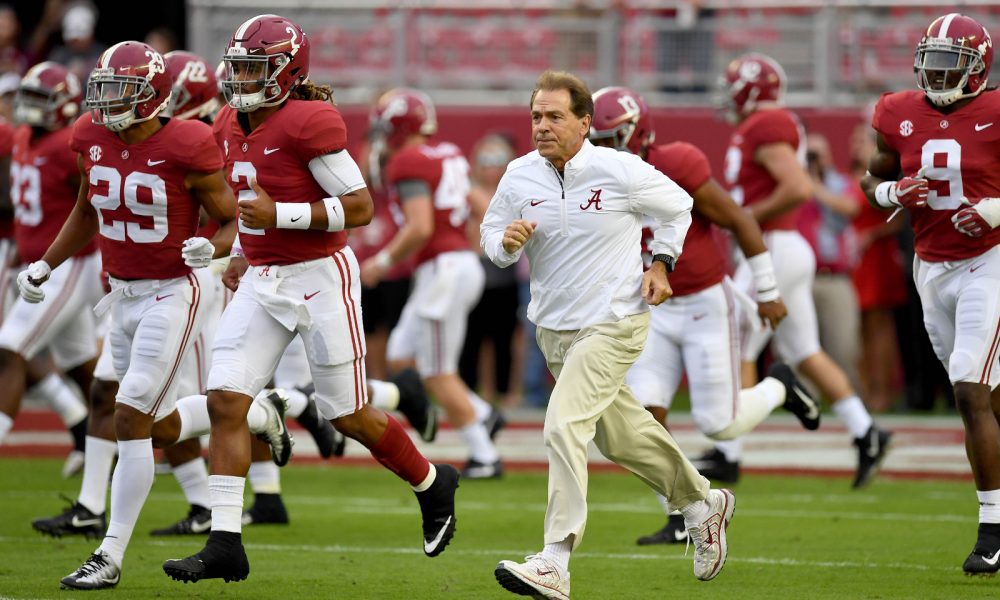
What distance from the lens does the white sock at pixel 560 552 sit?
5.48 metres

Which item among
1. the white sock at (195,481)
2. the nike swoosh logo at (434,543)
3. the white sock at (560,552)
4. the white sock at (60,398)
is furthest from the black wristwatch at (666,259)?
the white sock at (60,398)

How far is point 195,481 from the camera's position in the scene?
24.9 feet

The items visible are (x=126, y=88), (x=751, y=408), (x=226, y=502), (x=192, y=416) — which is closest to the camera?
(x=226, y=502)

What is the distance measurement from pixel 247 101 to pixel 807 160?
834 cm

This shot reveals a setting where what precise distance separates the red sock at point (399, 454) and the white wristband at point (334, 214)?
2.65 feet

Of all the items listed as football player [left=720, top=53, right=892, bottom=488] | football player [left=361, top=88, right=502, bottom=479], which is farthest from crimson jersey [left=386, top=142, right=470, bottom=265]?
football player [left=720, top=53, right=892, bottom=488]

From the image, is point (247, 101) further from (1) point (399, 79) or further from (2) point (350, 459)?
(1) point (399, 79)

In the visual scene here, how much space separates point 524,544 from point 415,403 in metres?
1.83

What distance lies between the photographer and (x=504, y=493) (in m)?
9.20

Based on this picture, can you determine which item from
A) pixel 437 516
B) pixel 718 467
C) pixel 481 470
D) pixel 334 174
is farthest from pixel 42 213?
pixel 718 467

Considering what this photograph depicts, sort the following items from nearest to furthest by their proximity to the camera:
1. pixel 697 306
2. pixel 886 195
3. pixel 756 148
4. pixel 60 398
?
pixel 886 195 < pixel 697 306 < pixel 756 148 < pixel 60 398

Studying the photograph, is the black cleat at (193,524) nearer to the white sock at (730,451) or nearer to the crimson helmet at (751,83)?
the white sock at (730,451)

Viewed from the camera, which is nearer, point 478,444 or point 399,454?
point 399,454

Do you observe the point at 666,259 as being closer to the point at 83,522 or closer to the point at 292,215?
the point at 292,215
